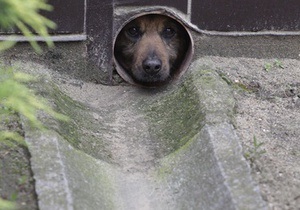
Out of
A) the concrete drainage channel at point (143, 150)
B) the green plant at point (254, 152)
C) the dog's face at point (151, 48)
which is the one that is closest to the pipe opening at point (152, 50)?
the dog's face at point (151, 48)

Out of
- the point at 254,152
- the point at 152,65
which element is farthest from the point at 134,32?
the point at 254,152

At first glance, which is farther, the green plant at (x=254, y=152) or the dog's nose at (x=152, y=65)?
the dog's nose at (x=152, y=65)

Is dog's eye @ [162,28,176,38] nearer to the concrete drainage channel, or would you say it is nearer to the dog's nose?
the dog's nose

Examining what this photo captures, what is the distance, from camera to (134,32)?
18.2ft

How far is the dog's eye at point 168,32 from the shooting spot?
5547 millimetres

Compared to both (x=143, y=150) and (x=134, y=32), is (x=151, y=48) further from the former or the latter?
(x=143, y=150)

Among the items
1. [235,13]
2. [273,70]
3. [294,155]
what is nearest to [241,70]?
[273,70]

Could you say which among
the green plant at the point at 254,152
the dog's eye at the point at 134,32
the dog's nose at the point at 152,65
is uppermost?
the green plant at the point at 254,152

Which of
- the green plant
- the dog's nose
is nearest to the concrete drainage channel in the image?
the green plant

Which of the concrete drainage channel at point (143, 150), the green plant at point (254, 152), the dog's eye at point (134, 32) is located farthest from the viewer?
the dog's eye at point (134, 32)

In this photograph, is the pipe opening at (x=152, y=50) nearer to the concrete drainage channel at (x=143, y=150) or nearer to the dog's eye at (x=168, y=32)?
the dog's eye at (x=168, y=32)

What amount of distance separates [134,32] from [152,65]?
19.5 inches

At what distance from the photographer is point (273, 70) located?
16.4 ft

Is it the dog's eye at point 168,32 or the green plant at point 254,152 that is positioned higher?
Answer: the green plant at point 254,152
